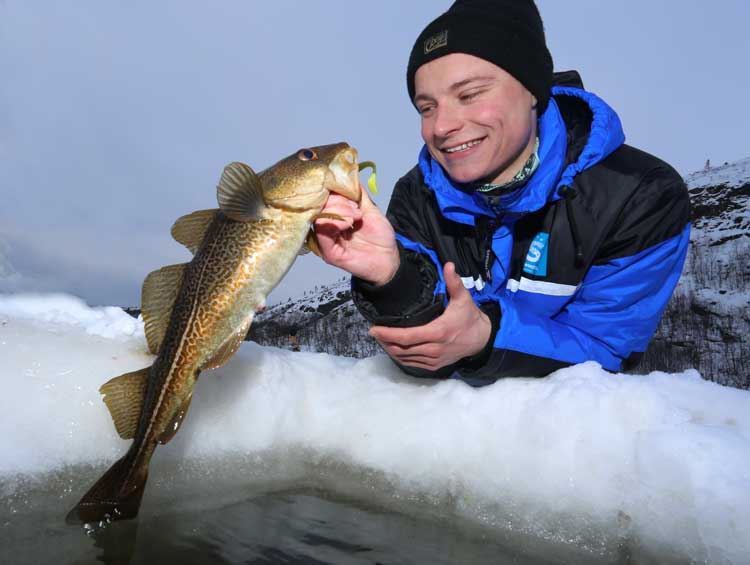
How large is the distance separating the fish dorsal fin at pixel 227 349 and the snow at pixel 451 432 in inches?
24.6

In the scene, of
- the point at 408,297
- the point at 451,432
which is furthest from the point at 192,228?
the point at 451,432

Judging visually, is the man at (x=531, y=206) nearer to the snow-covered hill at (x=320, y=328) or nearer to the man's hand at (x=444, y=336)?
the man's hand at (x=444, y=336)

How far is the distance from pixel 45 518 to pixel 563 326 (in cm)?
307

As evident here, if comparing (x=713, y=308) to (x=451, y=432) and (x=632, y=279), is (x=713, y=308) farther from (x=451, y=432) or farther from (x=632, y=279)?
(x=451, y=432)

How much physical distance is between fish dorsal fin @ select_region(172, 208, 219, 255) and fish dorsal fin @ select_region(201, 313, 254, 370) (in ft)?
1.71

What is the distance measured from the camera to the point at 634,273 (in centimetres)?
372

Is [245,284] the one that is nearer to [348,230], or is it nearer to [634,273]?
[348,230]

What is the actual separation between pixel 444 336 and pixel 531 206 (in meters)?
1.27

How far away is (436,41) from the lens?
3900mm

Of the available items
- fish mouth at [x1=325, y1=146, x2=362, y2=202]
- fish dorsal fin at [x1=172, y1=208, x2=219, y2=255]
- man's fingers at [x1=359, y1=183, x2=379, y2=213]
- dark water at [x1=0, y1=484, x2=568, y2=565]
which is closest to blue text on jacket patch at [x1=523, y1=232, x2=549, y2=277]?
man's fingers at [x1=359, y1=183, x2=379, y2=213]

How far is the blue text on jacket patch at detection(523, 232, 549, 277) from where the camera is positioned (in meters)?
3.91

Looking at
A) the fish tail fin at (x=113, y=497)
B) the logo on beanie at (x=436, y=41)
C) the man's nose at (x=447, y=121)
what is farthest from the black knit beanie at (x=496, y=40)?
the fish tail fin at (x=113, y=497)

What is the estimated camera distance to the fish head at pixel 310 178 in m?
2.71

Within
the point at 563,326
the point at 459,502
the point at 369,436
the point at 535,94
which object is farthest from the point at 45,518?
the point at 535,94
